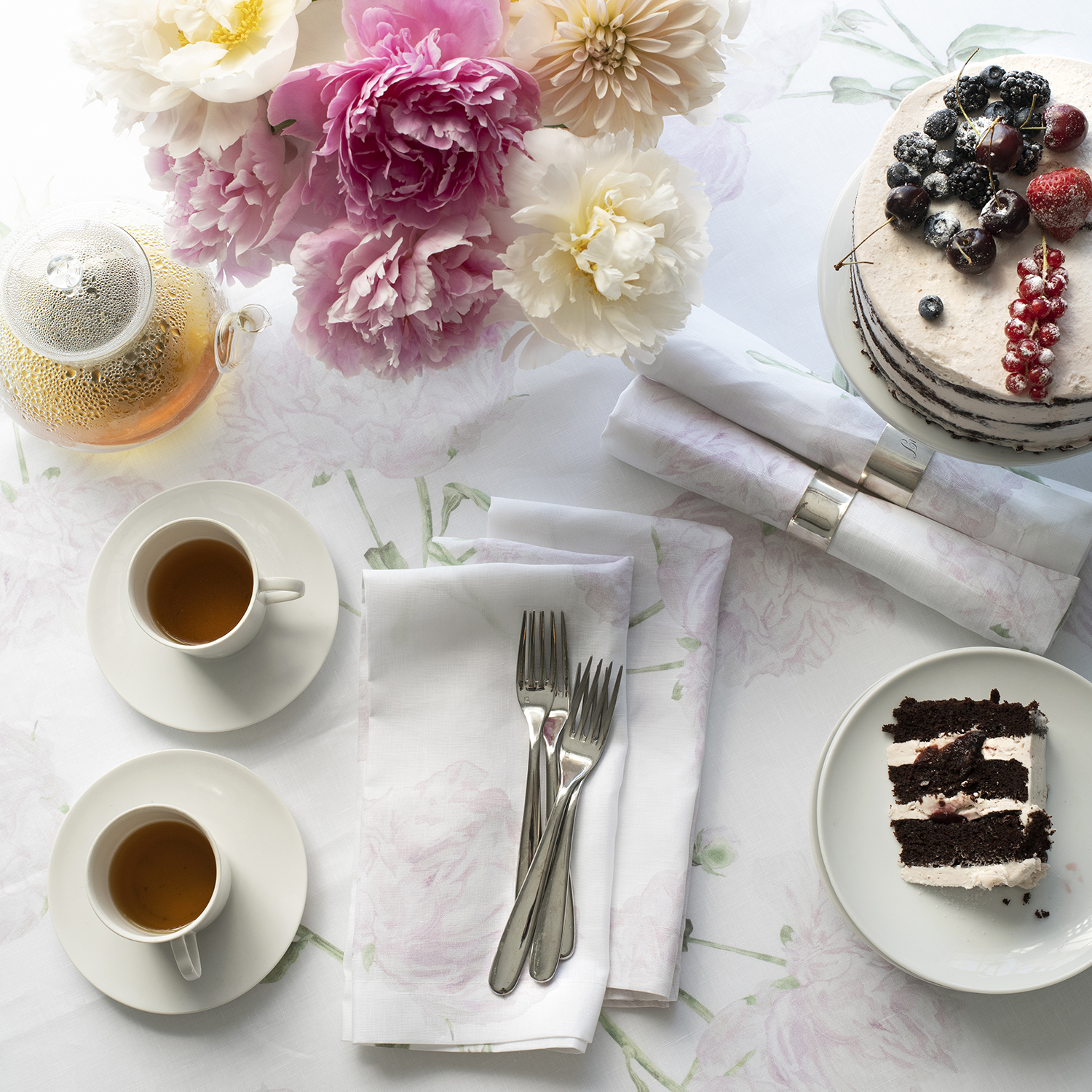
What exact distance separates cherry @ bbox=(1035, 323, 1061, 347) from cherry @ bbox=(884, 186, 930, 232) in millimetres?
134

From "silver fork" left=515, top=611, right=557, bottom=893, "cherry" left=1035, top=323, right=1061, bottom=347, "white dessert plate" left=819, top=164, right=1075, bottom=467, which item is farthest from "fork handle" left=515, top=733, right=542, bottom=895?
"cherry" left=1035, top=323, right=1061, bottom=347

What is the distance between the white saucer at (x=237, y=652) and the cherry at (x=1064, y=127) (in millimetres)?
785

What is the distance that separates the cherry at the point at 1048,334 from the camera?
0.72 meters

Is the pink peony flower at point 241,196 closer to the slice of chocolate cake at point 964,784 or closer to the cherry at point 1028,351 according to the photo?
the cherry at point 1028,351

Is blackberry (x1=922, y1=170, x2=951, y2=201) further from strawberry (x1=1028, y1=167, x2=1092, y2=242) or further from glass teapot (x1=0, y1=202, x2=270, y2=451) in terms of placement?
glass teapot (x1=0, y1=202, x2=270, y2=451)

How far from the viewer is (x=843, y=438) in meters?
0.97

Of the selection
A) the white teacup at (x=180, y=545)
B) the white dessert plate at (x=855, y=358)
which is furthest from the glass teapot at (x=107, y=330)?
the white dessert plate at (x=855, y=358)

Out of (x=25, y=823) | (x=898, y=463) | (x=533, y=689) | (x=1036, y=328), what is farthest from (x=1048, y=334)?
(x=25, y=823)

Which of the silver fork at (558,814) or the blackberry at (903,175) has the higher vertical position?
the blackberry at (903,175)

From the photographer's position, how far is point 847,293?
87 centimetres

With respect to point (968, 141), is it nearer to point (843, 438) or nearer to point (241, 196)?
point (843, 438)

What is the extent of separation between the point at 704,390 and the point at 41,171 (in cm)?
81

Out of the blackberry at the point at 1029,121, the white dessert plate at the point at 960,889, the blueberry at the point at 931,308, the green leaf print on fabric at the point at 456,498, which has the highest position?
the blackberry at the point at 1029,121

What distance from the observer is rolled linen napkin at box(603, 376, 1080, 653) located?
3.13 feet
